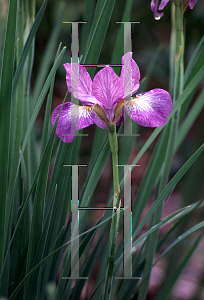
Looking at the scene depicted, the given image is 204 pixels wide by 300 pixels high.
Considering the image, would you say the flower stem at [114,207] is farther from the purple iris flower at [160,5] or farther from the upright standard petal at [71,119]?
the purple iris flower at [160,5]

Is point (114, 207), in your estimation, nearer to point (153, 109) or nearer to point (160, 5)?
point (153, 109)

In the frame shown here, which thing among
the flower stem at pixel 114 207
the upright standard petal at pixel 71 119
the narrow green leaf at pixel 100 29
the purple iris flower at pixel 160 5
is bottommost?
the flower stem at pixel 114 207

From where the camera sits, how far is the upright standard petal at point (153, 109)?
0.78ft

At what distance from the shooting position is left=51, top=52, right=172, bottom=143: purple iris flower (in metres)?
0.24

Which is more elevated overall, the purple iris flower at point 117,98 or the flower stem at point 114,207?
the purple iris flower at point 117,98

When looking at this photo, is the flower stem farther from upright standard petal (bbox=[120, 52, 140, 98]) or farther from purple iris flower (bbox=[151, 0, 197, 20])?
purple iris flower (bbox=[151, 0, 197, 20])

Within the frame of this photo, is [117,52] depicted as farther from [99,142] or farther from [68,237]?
[68,237]

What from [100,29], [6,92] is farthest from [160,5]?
[6,92]

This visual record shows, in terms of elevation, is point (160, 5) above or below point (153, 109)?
above

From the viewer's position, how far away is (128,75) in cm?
24

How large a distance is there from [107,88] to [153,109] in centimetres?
4

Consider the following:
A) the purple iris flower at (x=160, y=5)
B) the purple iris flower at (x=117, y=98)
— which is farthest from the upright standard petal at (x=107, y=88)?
the purple iris flower at (x=160, y=5)

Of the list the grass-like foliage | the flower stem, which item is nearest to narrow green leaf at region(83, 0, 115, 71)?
the grass-like foliage

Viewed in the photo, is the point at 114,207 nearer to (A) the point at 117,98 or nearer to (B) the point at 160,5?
(A) the point at 117,98
